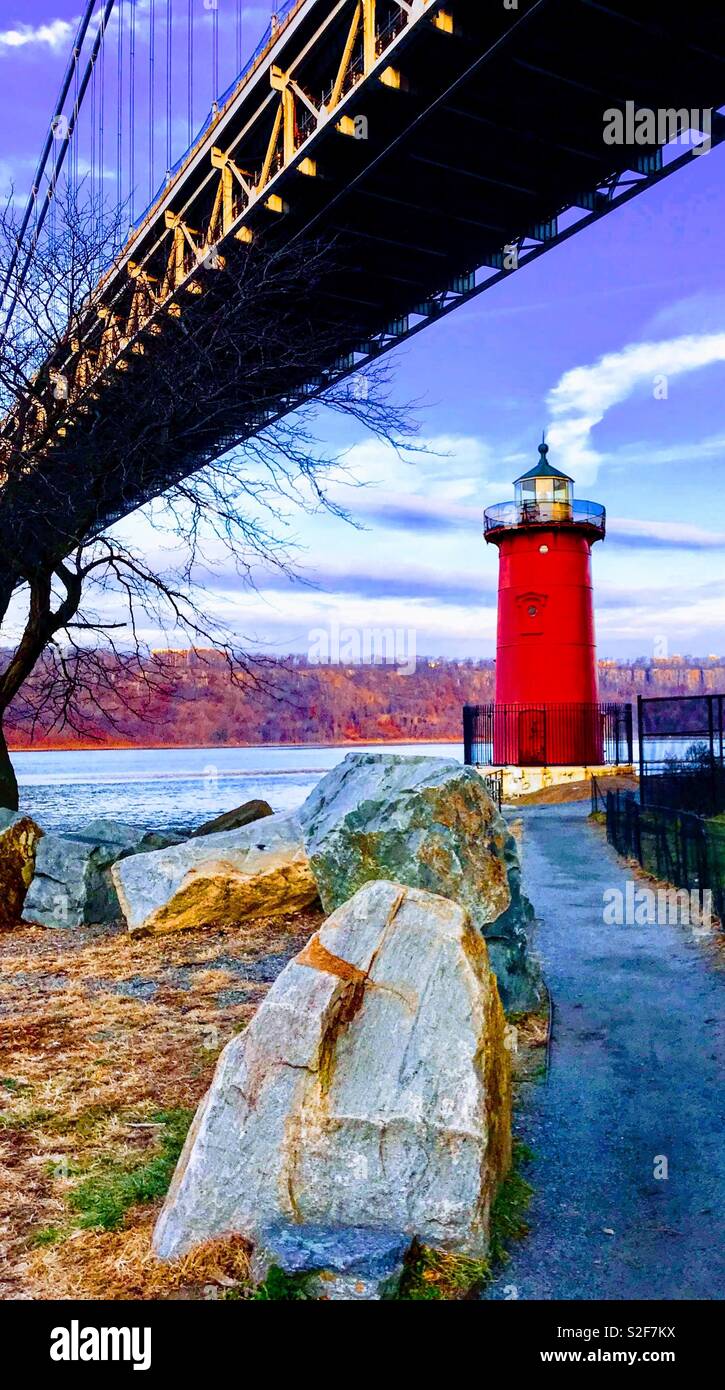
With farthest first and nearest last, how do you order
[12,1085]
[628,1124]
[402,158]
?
[402,158], [12,1085], [628,1124]

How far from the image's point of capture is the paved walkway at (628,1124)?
132 inches

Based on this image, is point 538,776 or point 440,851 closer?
point 440,851

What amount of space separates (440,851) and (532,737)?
25633 mm

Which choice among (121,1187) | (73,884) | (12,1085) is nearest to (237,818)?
(73,884)

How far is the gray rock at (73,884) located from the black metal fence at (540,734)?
23.5 meters

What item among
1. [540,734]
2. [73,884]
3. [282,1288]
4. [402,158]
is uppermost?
[402,158]

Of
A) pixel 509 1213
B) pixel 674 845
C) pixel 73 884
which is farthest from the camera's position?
pixel 674 845

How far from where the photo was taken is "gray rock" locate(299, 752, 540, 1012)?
6.33m

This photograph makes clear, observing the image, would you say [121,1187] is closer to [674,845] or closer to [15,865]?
[15,865]

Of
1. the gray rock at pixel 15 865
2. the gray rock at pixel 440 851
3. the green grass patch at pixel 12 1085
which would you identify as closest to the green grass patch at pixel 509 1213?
the gray rock at pixel 440 851

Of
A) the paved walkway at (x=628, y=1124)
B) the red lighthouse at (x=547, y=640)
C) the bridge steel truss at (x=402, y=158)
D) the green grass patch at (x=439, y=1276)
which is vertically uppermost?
the bridge steel truss at (x=402, y=158)

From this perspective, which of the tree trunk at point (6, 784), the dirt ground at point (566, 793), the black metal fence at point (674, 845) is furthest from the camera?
the dirt ground at point (566, 793)

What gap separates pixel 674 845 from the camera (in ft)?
39.9

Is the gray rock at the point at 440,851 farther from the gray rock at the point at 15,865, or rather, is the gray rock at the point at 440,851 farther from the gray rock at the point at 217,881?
the gray rock at the point at 15,865
